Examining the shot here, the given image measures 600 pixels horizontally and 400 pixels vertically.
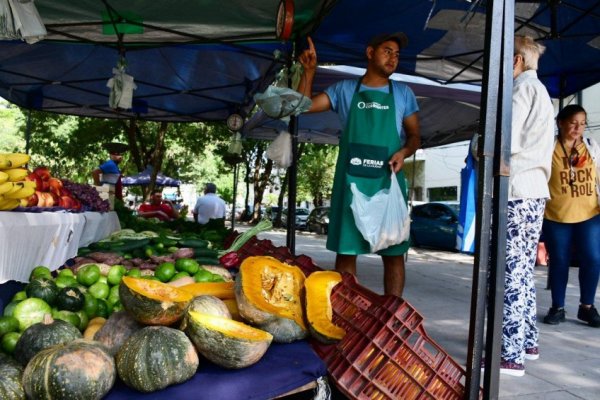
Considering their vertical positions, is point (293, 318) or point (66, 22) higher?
point (66, 22)

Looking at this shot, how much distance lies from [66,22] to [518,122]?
547 cm

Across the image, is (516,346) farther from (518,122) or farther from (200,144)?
(200,144)

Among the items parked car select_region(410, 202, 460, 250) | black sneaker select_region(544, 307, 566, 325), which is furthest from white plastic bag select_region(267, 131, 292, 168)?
parked car select_region(410, 202, 460, 250)

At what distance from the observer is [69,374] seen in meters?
1.78

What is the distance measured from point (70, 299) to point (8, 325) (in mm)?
375

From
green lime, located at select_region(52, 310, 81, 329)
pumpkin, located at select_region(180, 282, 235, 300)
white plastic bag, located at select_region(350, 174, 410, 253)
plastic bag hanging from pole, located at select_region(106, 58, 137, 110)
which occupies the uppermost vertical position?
plastic bag hanging from pole, located at select_region(106, 58, 137, 110)

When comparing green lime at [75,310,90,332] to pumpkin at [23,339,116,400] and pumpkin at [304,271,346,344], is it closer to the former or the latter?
pumpkin at [23,339,116,400]

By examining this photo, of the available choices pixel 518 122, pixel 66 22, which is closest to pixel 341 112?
pixel 518 122

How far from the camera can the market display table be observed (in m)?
1.89

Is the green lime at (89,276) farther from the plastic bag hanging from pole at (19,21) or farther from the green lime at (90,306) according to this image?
the plastic bag hanging from pole at (19,21)

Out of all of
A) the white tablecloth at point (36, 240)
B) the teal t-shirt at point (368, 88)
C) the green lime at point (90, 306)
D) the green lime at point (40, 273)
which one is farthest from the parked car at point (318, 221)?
the green lime at point (90, 306)

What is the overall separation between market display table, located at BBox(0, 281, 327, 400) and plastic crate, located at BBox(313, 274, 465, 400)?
0.13 meters

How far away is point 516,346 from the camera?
317cm

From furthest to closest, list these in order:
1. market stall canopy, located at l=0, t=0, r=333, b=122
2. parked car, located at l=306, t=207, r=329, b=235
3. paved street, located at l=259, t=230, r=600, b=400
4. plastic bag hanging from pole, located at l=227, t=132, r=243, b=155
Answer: parked car, located at l=306, t=207, r=329, b=235, plastic bag hanging from pole, located at l=227, t=132, r=243, b=155, market stall canopy, located at l=0, t=0, r=333, b=122, paved street, located at l=259, t=230, r=600, b=400
